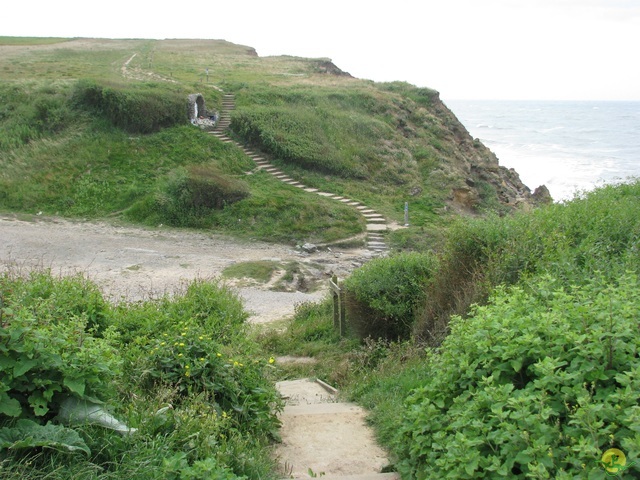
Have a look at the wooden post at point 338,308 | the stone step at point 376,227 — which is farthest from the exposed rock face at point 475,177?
the wooden post at point 338,308

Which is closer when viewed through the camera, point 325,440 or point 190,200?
point 325,440

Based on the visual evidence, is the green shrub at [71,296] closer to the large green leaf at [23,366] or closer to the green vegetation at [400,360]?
the green vegetation at [400,360]

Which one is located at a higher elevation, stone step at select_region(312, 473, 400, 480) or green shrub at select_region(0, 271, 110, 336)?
green shrub at select_region(0, 271, 110, 336)

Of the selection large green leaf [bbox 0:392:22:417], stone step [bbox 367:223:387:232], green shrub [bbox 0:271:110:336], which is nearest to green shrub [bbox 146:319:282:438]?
green shrub [bbox 0:271:110:336]

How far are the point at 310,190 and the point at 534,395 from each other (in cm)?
2274

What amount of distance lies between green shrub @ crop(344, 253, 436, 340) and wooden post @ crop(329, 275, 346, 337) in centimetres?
22

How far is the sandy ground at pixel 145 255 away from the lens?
1678 cm

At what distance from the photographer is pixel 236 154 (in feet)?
91.5

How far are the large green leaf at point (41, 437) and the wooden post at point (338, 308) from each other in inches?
311

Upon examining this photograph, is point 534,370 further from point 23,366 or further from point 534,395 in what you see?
point 23,366

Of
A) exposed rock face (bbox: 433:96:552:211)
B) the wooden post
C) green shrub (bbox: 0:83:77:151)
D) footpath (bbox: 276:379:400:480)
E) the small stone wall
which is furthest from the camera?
the small stone wall

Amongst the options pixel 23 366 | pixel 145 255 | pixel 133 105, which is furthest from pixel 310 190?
pixel 23 366

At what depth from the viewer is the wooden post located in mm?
11736

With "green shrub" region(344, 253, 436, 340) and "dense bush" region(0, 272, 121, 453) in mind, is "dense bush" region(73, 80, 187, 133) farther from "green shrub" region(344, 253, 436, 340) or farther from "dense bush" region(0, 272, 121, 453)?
"dense bush" region(0, 272, 121, 453)
